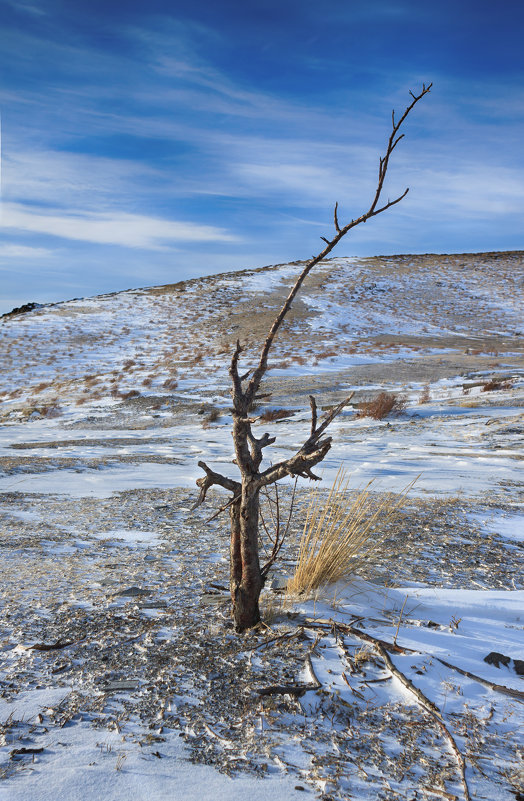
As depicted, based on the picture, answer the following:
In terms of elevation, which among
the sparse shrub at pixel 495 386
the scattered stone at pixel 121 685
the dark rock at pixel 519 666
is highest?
the sparse shrub at pixel 495 386

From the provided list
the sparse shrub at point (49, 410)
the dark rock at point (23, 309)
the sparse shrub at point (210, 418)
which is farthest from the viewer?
the dark rock at point (23, 309)

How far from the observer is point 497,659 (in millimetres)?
2148

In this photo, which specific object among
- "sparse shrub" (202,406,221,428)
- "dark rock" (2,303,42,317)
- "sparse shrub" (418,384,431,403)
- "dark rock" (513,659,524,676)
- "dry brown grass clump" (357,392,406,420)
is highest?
"dark rock" (2,303,42,317)

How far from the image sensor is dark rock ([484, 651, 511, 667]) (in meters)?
2.13

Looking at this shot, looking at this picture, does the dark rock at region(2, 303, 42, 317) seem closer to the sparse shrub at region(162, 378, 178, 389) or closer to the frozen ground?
the sparse shrub at region(162, 378, 178, 389)

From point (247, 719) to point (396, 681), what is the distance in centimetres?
56

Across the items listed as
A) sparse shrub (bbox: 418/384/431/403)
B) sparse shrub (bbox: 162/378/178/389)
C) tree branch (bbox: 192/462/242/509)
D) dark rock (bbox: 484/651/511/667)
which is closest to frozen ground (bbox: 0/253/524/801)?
dark rock (bbox: 484/651/511/667)

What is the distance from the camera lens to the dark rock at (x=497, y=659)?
2.13 metres

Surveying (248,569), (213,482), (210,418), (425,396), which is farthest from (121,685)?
(425,396)

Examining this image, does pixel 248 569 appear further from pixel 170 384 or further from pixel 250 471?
pixel 170 384

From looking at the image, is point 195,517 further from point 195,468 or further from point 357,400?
point 357,400

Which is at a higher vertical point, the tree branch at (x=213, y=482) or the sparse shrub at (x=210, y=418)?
the tree branch at (x=213, y=482)

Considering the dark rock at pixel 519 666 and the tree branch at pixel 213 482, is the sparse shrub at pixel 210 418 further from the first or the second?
the dark rock at pixel 519 666

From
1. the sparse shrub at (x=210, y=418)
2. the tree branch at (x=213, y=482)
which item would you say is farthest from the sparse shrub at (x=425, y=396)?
the tree branch at (x=213, y=482)
